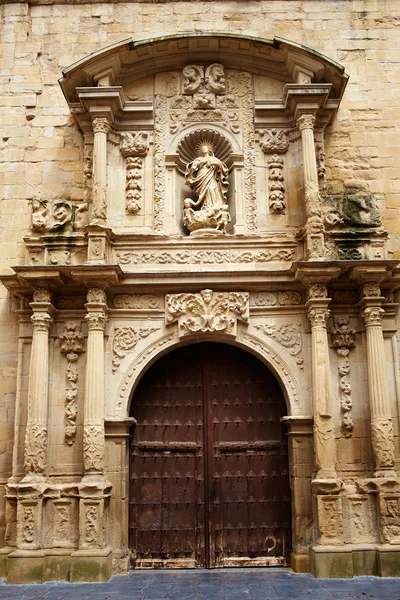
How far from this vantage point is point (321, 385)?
786 cm

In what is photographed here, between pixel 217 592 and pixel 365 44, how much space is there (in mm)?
7640

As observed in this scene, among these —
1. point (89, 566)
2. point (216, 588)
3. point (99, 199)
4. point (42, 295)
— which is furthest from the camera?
point (99, 199)

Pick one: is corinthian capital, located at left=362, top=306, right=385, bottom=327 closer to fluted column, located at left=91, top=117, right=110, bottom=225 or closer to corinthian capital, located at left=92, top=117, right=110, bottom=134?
fluted column, located at left=91, top=117, right=110, bottom=225

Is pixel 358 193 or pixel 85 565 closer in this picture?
pixel 85 565

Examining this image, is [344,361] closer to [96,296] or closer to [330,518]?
[330,518]

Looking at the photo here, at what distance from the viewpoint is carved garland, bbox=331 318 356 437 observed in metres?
8.09

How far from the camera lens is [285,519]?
819 centimetres

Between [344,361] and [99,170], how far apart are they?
13.2ft

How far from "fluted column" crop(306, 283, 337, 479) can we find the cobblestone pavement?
1.20 metres

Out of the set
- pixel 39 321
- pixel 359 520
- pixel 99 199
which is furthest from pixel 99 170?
pixel 359 520

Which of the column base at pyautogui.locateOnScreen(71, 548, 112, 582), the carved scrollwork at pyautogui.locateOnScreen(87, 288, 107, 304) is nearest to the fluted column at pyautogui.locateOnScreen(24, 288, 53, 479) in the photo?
the carved scrollwork at pyautogui.locateOnScreen(87, 288, 107, 304)

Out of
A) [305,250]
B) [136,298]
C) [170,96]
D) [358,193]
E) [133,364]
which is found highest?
[170,96]

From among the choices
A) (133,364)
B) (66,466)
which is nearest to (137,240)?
(133,364)

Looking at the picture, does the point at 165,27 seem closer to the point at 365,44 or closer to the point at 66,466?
the point at 365,44
